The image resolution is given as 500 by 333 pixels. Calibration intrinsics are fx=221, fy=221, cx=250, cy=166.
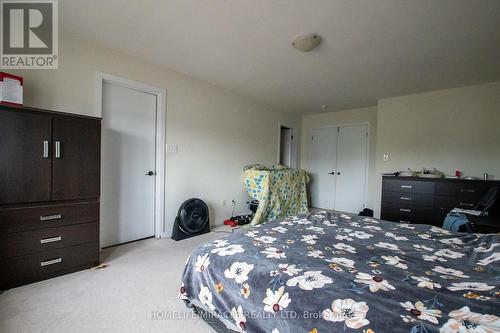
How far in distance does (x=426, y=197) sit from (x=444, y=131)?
1.20 metres

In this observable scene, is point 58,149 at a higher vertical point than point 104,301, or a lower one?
higher

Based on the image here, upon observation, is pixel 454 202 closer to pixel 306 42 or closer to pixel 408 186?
pixel 408 186

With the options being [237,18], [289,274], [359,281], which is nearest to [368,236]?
[359,281]

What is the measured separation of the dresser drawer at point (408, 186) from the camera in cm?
332

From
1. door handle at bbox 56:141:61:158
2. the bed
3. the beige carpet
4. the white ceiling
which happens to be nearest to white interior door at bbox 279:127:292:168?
the white ceiling

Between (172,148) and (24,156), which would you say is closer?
(24,156)

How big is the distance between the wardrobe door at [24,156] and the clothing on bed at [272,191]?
8.75ft

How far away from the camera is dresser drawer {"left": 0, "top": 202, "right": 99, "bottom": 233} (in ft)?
5.84

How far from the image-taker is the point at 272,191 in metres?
3.85

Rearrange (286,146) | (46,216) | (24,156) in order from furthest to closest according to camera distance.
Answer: (286,146), (46,216), (24,156)

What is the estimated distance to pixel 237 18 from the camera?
6.55ft

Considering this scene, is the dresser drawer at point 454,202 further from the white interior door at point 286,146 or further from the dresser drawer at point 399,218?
the white interior door at point 286,146

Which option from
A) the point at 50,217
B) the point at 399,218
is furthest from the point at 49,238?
the point at 399,218

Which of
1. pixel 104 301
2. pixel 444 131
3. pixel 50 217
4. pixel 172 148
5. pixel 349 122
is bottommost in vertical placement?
pixel 104 301
